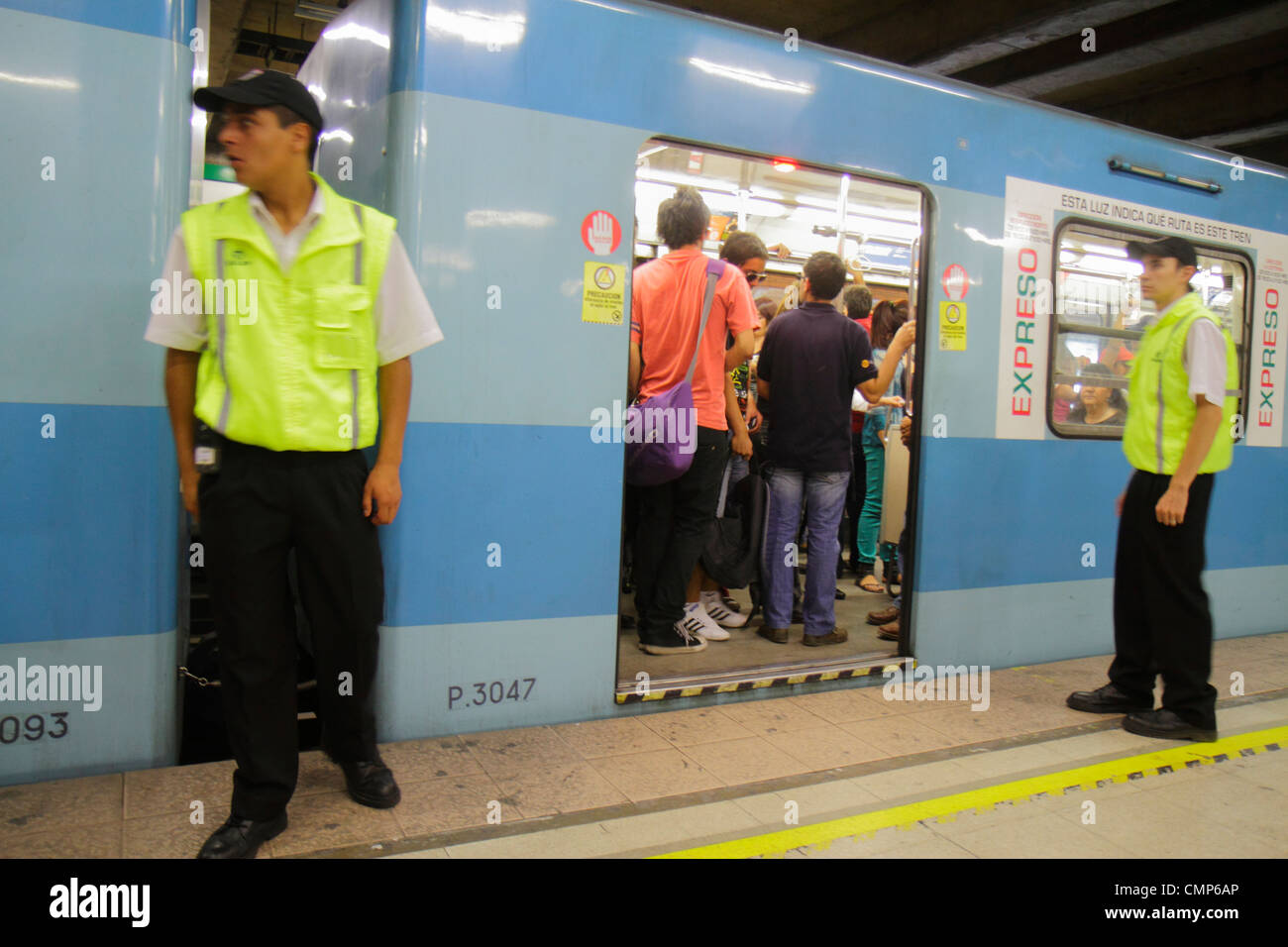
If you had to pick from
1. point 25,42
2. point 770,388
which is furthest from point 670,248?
point 25,42

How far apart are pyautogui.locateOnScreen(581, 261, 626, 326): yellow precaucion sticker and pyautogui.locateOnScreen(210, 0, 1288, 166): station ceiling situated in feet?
15.3

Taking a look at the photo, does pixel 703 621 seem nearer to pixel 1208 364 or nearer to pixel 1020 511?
pixel 1020 511

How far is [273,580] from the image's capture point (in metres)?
2.50

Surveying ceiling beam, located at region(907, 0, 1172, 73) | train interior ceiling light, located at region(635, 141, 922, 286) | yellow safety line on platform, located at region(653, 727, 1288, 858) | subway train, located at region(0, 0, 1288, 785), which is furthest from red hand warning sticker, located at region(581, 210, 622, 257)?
ceiling beam, located at region(907, 0, 1172, 73)

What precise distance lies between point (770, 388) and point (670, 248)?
900 mm

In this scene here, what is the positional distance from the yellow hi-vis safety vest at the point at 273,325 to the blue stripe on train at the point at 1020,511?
2769 mm

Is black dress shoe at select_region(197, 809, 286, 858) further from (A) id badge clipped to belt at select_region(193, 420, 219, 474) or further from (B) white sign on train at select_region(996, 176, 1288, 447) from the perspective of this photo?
(B) white sign on train at select_region(996, 176, 1288, 447)

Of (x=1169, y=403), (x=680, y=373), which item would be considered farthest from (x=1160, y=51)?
(x=680, y=373)

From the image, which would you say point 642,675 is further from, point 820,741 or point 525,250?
point 525,250

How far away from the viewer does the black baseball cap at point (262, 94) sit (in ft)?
7.57

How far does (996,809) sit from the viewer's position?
120 inches

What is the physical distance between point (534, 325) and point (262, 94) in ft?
4.19

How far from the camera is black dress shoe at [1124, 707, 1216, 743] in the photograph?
12.3 ft
